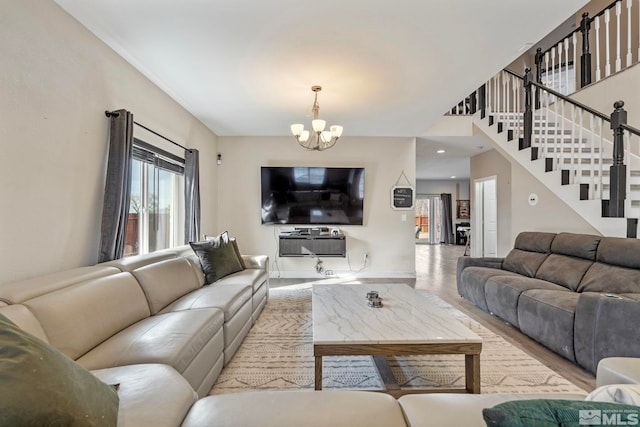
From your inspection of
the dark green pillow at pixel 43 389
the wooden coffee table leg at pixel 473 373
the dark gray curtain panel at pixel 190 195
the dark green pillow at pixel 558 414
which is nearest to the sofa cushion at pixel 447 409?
the dark green pillow at pixel 558 414

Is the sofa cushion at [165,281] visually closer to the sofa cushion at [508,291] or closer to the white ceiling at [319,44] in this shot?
the white ceiling at [319,44]

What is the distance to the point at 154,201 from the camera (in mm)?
3613

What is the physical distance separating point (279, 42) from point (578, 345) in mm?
3312

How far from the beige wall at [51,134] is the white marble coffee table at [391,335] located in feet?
6.20

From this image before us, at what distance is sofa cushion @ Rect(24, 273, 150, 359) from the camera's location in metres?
1.46

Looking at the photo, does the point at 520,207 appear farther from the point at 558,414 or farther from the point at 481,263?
the point at 558,414

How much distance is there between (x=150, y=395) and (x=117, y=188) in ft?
6.28

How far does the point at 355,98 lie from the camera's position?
12.2 feet

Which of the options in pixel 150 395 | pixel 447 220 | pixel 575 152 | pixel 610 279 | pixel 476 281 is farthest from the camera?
pixel 447 220

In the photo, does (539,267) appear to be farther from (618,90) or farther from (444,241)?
(444,241)

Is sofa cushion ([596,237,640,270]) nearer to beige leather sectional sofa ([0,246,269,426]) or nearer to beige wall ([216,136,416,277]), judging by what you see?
beige wall ([216,136,416,277])

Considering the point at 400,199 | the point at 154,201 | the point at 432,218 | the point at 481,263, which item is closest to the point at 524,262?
the point at 481,263

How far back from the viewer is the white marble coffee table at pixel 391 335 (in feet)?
5.71

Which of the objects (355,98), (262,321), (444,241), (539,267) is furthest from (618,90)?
(444,241)
